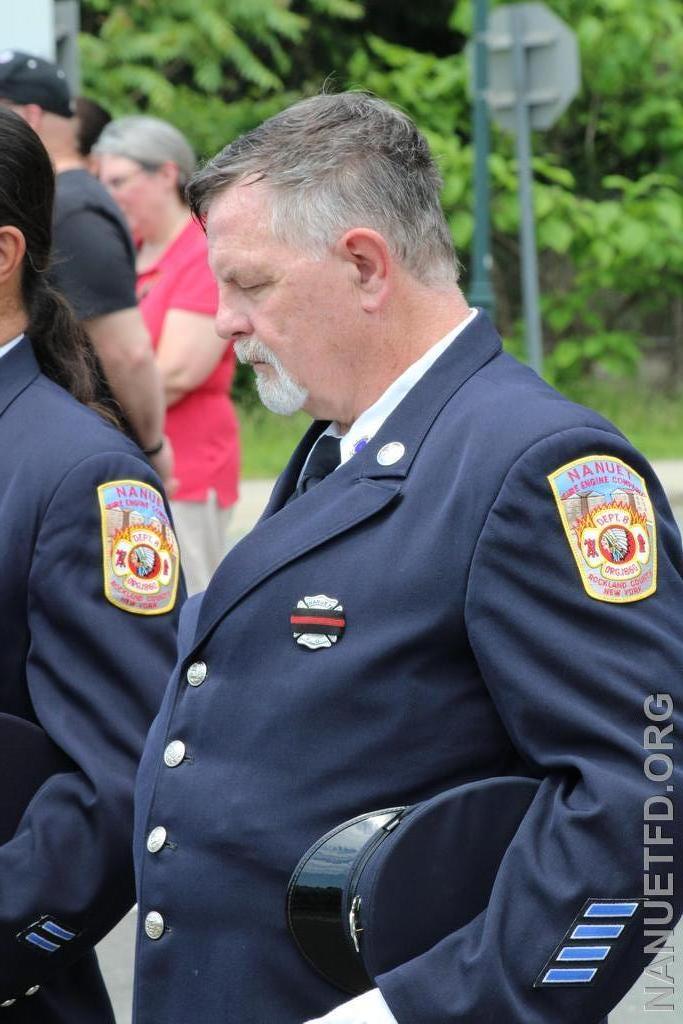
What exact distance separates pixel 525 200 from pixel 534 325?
2.32 feet

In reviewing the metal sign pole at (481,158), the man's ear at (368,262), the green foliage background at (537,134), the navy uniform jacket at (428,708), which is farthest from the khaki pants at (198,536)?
the green foliage background at (537,134)

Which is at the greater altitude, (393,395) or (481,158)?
(393,395)

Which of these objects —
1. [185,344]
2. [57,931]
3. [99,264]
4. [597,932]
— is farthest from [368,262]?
[185,344]

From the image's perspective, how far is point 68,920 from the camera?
7.18 ft

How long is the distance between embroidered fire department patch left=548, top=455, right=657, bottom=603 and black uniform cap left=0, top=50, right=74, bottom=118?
330 centimetres

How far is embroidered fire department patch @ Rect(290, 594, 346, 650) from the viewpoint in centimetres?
184

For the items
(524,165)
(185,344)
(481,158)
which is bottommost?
(481,158)

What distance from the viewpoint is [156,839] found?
6.47 feet

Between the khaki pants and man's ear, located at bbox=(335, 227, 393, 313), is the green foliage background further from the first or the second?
man's ear, located at bbox=(335, 227, 393, 313)

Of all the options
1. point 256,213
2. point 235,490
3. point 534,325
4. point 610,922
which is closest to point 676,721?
point 610,922

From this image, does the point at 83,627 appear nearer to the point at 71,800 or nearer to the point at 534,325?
the point at 71,800

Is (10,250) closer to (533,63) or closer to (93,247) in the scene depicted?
(93,247)

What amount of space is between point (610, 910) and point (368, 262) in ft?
2.38

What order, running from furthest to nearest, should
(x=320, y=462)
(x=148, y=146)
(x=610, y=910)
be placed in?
(x=148, y=146) → (x=320, y=462) → (x=610, y=910)
